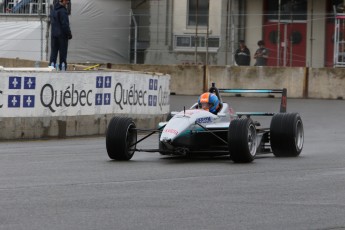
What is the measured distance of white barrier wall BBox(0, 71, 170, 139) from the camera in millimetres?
19250

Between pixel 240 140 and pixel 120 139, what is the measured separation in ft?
5.78

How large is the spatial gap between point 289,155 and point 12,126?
19.6ft

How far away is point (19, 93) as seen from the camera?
19.3 metres

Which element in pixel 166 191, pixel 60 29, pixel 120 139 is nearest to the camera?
pixel 166 191

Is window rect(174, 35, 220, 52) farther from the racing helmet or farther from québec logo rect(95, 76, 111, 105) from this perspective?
the racing helmet

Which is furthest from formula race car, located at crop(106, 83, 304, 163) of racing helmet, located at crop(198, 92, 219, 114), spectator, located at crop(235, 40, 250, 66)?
spectator, located at crop(235, 40, 250, 66)

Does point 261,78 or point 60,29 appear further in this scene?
point 261,78

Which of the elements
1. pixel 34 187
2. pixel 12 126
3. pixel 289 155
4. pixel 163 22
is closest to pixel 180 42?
pixel 163 22

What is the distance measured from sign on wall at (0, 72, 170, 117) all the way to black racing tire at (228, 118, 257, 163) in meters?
6.26

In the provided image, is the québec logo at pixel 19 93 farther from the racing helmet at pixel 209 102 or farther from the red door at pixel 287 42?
the red door at pixel 287 42

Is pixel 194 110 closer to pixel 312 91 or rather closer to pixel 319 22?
pixel 312 91

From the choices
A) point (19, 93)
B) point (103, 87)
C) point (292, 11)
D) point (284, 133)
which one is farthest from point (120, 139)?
point (292, 11)

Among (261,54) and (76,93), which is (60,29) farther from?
(261,54)

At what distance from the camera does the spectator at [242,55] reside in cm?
3541
